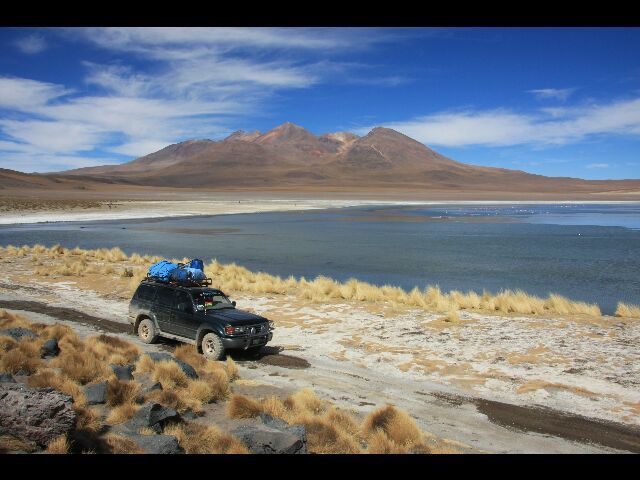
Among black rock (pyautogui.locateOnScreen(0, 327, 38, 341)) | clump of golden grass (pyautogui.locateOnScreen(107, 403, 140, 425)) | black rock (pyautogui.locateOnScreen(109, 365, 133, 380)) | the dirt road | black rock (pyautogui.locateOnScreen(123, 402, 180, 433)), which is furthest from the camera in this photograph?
black rock (pyautogui.locateOnScreen(0, 327, 38, 341))

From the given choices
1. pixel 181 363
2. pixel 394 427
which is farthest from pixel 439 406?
pixel 181 363

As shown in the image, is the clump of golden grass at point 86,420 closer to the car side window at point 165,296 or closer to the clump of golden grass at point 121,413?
the clump of golden grass at point 121,413

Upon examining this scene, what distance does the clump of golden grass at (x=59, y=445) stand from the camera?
6.33m

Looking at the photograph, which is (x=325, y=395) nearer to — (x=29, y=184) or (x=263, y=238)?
(x=263, y=238)

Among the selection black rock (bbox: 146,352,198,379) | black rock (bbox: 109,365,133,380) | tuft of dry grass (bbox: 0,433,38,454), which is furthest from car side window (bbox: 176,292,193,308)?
tuft of dry grass (bbox: 0,433,38,454)

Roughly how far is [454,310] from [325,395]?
9019 mm

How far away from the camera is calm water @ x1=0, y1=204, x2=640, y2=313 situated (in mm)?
27938

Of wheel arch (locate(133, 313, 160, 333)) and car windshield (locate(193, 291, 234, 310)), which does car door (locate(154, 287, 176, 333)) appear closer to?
wheel arch (locate(133, 313, 160, 333))

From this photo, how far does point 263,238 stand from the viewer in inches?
1934

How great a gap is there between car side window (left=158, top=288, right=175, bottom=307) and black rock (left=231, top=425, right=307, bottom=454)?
23.2 feet

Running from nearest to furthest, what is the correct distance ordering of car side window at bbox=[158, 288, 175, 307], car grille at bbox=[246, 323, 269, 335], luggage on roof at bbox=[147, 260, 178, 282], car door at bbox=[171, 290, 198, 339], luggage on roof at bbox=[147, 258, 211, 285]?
car grille at bbox=[246, 323, 269, 335] < car door at bbox=[171, 290, 198, 339] < car side window at bbox=[158, 288, 175, 307] < luggage on roof at bbox=[147, 258, 211, 285] < luggage on roof at bbox=[147, 260, 178, 282]
